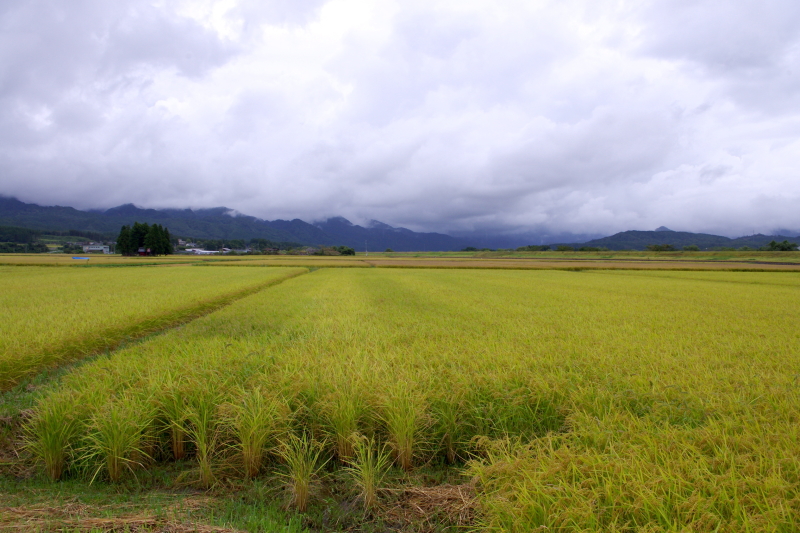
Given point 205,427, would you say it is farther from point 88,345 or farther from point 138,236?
point 138,236

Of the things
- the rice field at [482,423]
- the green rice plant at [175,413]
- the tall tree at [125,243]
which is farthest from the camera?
the tall tree at [125,243]

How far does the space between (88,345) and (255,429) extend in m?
6.93

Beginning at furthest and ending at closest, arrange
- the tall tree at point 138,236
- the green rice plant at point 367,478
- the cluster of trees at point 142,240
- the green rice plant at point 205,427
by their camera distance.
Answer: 1. the tall tree at point 138,236
2. the cluster of trees at point 142,240
3. the green rice plant at point 205,427
4. the green rice plant at point 367,478

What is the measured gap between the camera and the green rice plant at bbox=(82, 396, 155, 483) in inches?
139

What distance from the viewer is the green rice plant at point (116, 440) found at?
11.6ft

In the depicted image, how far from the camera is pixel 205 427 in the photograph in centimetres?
382

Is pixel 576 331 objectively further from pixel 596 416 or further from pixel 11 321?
pixel 11 321

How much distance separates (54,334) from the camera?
772cm

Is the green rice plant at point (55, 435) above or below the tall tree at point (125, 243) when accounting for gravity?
below

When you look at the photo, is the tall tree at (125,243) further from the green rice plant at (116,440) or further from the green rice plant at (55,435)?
the green rice plant at (116,440)

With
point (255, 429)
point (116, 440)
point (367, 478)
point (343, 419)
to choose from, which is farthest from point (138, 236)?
point (367, 478)

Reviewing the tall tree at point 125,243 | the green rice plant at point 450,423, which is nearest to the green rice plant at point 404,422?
the green rice plant at point 450,423

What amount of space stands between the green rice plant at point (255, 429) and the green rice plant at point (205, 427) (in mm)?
253

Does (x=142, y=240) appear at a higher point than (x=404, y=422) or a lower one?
higher
